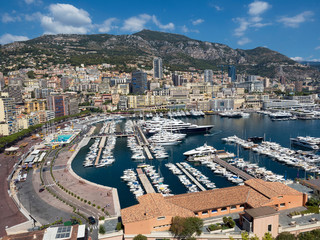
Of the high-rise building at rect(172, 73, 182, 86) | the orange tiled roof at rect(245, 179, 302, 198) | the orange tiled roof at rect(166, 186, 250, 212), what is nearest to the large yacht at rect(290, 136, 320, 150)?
the orange tiled roof at rect(245, 179, 302, 198)

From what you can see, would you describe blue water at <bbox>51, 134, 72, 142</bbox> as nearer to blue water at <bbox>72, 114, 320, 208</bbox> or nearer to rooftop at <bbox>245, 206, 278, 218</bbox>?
blue water at <bbox>72, 114, 320, 208</bbox>

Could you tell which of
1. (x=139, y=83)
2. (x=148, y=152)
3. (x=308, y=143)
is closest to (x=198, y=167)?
(x=148, y=152)

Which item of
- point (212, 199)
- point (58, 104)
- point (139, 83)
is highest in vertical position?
point (139, 83)

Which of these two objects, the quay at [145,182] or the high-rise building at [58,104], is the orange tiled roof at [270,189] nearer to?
the quay at [145,182]

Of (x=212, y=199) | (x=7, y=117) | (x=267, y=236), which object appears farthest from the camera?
(x=7, y=117)

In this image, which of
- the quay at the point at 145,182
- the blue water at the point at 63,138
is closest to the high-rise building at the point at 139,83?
the blue water at the point at 63,138

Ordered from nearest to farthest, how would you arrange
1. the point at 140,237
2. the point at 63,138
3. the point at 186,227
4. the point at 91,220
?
the point at 140,237 → the point at 186,227 → the point at 91,220 → the point at 63,138

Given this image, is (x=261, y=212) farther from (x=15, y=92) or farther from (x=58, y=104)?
(x=15, y=92)
